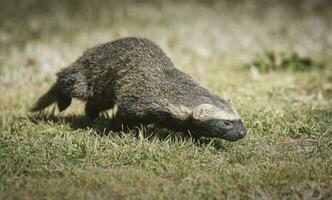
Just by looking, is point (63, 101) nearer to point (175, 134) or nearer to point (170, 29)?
point (175, 134)

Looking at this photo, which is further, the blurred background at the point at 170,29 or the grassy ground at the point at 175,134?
the blurred background at the point at 170,29

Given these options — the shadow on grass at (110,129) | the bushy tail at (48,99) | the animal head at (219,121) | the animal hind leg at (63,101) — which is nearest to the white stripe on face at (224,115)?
the animal head at (219,121)

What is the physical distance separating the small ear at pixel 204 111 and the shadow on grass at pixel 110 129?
0.34 metres

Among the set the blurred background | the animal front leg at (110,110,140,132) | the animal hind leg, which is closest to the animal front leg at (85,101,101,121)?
the animal hind leg

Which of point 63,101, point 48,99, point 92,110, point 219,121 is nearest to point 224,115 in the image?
point 219,121

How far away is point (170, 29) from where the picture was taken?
14086 millimetres

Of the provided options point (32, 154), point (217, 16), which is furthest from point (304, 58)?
point (32, 154)

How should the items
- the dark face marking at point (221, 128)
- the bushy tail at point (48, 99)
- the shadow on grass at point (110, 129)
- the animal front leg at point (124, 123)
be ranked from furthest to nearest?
the bushy tail at point (48, 99) < the animal front leg at point (124, 123) < the shadow on grass at point (110, 129) < the dark face marking at point (221, 128)

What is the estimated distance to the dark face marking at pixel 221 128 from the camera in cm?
662

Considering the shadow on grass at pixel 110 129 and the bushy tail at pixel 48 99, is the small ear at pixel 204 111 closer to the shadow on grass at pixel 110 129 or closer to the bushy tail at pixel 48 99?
the shadow on grass at pixel 110 129

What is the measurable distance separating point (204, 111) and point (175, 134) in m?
0.73

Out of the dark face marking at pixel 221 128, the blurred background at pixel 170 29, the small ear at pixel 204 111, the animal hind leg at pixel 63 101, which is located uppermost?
the blurred background at pixel 170 29

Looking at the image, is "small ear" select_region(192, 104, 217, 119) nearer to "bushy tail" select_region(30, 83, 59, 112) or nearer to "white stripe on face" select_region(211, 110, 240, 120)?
"white stripe on face" select_region(211, 110, 240, 120)

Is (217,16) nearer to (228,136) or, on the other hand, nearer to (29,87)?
(29,87)
